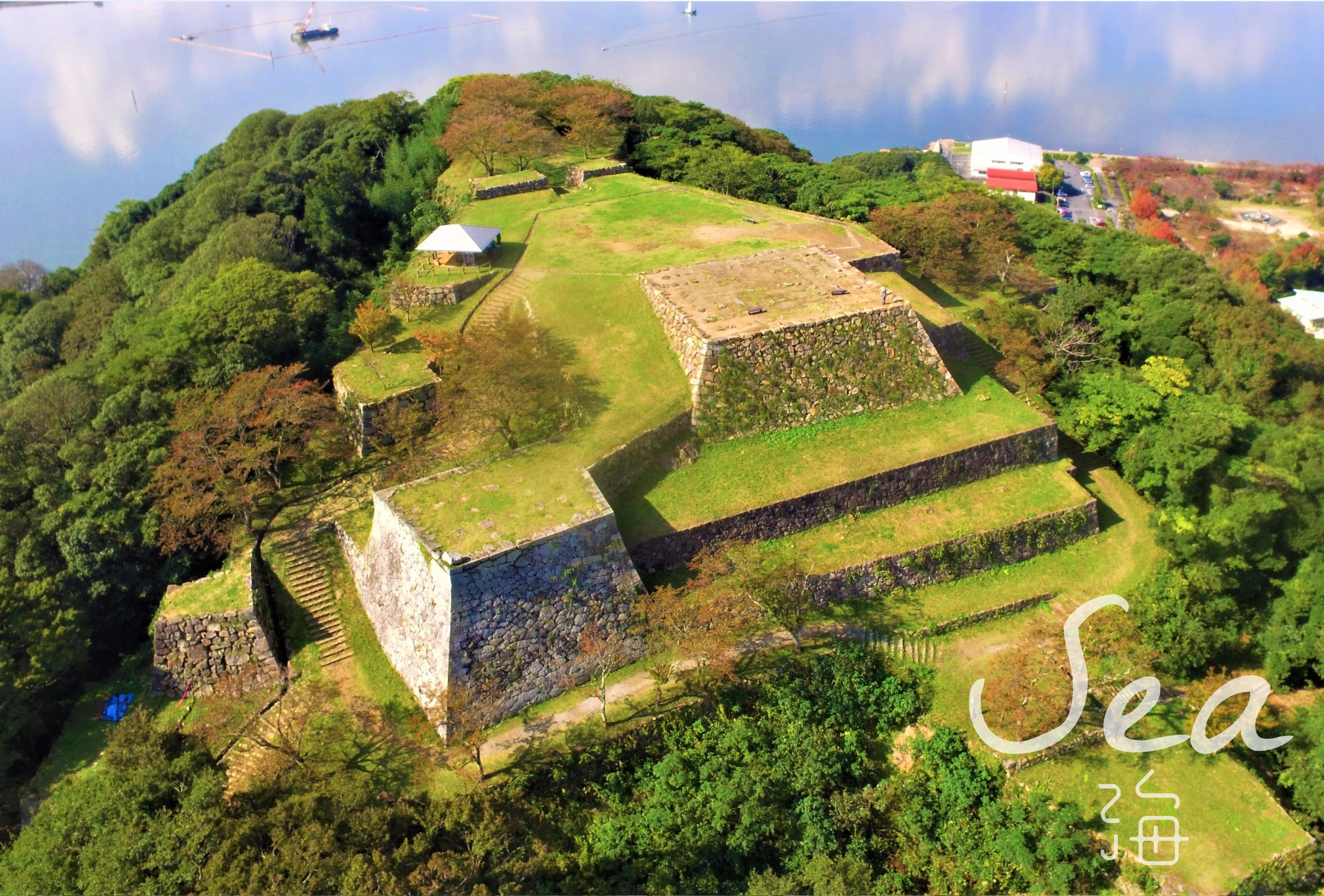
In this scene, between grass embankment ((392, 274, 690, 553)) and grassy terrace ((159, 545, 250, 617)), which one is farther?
grassy terrace ((159, 545, 250, 617))

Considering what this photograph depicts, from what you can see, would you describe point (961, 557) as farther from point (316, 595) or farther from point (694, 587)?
point (316, 595)

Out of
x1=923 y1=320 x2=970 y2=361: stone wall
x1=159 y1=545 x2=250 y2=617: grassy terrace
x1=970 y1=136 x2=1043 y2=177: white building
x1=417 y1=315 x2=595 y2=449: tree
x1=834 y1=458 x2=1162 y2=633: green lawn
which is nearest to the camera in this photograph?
x1=159 y1=545 x2=250 y2=617: grassy terrace

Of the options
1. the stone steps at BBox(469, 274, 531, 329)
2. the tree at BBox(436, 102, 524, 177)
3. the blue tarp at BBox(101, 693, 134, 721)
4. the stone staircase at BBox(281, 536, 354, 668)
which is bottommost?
the blue tarp at BBox(101, 693, 134, 721)

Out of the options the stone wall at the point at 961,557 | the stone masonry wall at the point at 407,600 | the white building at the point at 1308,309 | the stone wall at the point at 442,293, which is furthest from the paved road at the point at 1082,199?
the stone masonry wall at the point at 407,600

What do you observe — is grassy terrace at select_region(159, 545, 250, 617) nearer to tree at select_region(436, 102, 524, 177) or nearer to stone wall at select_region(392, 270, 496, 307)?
stone wall at select_region(392, 270, 496, 307)

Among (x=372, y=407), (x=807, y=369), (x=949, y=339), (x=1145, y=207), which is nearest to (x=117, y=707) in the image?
(x=372, y=407)

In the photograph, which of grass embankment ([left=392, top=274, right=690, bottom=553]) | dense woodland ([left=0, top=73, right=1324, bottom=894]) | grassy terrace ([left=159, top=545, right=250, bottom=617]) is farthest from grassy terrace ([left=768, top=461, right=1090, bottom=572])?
grassy terrace ([left=159, top=545, right=250, bottom=617])
